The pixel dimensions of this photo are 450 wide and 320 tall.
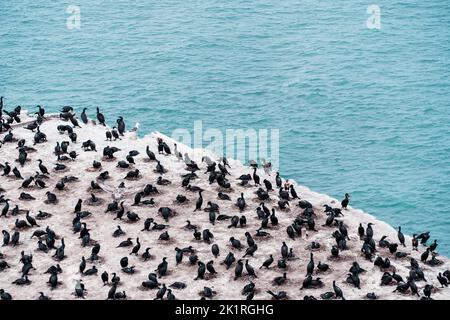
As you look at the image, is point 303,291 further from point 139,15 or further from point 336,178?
point 139,15

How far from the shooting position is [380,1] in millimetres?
145500

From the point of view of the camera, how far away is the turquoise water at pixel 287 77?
9306cm

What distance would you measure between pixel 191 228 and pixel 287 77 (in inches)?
2574

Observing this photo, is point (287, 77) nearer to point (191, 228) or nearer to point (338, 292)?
point (191, 228)

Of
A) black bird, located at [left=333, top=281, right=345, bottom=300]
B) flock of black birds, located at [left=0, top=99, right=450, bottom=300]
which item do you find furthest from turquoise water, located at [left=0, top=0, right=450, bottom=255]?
black bird, located at [left=333, top=281, right=345, bottom=300]

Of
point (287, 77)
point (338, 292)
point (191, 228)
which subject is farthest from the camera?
point (287, 77)

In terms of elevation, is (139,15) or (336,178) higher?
(139,15)

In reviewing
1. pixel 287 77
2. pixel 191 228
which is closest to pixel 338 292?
pixel 191 228

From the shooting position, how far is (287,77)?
119m

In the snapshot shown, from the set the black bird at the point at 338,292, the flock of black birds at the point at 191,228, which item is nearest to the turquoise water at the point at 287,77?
the flock of black birds at the point at 191,228

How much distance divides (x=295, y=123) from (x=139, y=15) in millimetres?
45467

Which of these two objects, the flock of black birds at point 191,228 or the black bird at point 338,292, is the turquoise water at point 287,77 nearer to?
the flock of black birds at point 191,228

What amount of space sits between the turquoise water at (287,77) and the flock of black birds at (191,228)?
23591 millimetres
